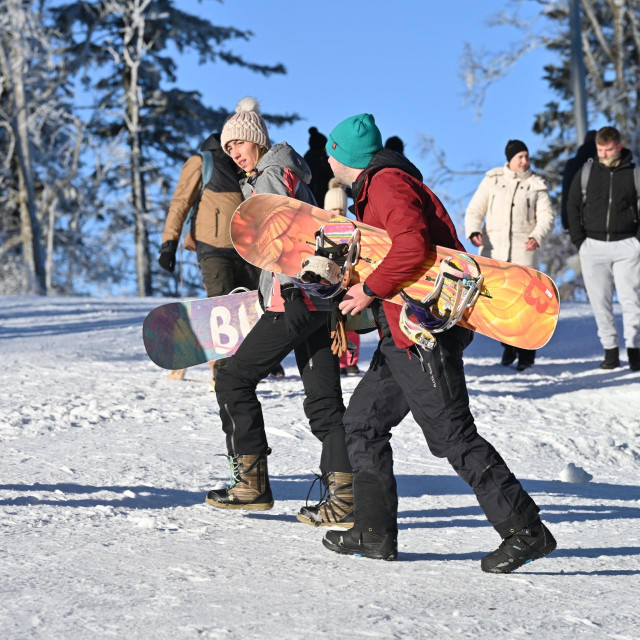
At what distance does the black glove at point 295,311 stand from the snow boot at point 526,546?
1.24 m

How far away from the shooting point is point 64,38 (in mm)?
26719

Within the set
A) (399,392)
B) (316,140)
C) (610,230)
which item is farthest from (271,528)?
(316,140)

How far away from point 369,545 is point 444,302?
1005 millimetres

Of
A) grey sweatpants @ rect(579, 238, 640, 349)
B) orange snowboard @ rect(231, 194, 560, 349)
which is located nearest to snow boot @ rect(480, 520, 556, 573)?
orange snowboard @ rect(231, 194, 560, 349)

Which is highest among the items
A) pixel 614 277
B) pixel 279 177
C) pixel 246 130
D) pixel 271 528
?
pixel 246 130

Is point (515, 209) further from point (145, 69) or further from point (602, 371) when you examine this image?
point (145, 69)

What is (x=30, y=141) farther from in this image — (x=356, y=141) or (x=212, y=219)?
(x=356, y=141)

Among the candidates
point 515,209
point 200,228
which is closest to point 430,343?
point 200,228

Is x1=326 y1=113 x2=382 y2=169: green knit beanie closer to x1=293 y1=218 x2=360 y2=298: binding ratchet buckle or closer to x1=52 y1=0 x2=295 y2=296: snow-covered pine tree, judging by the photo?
x1=293 y1=218 x2=360 y2=298: binding ratchet buckle

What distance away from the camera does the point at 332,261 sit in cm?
371

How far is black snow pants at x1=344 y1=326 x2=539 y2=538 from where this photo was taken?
10.8 feet

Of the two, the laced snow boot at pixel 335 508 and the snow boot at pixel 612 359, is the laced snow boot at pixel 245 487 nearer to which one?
the laced snow boot at pixel 335 508

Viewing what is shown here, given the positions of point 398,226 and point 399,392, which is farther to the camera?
point 399,392

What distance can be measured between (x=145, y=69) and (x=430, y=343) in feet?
85.4
